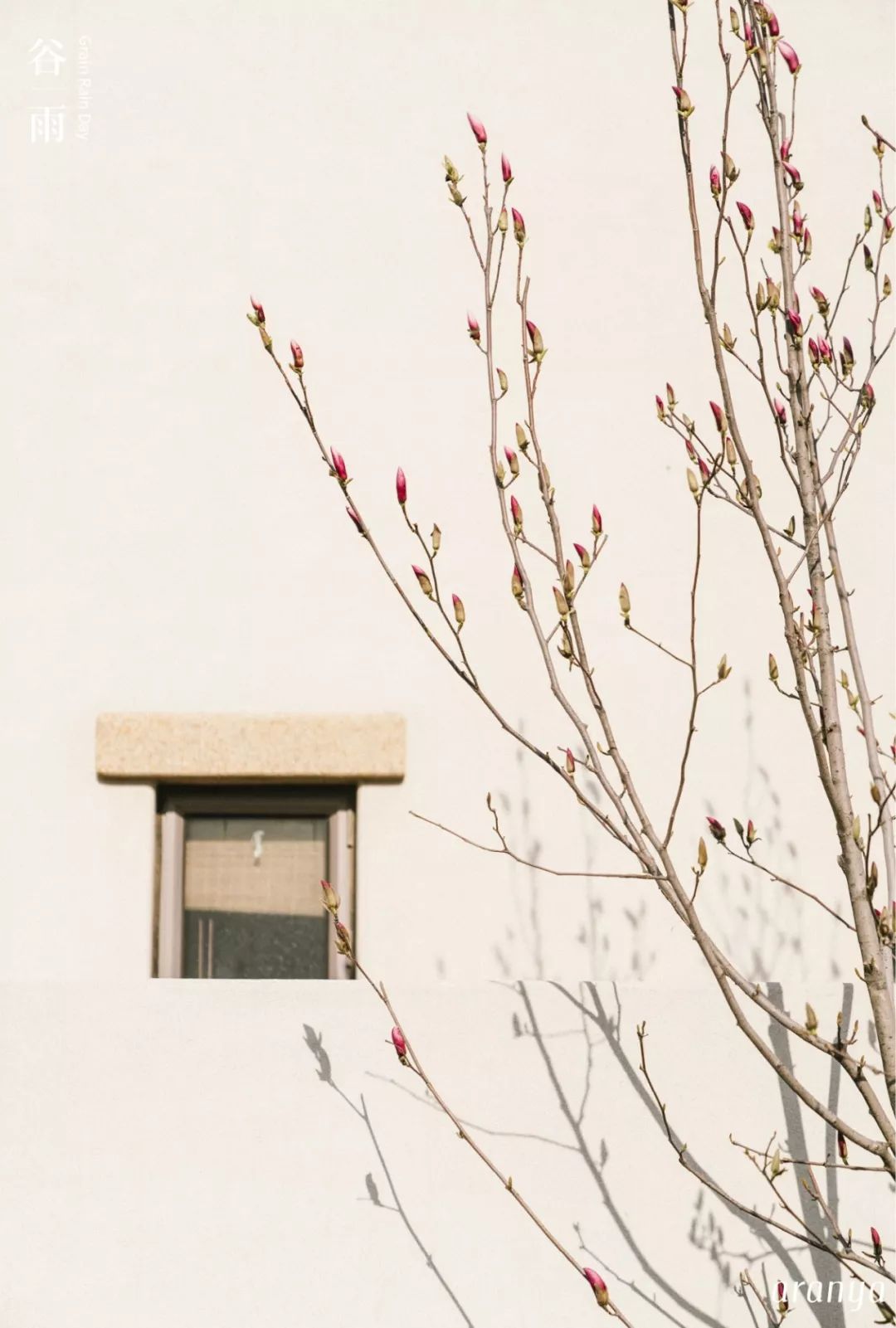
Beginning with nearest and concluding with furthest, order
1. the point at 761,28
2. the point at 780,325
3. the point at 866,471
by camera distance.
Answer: the point at 761,28, the point at 780,325, the point at 866,471

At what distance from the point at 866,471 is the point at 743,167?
3.59ft

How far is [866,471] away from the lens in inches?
223

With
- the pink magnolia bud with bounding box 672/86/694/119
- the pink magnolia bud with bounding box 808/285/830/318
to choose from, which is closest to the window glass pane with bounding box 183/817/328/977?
the pink magnolia bud with bounding box 808/285/830/318

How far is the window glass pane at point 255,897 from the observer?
548 centimetres

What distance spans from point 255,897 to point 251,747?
0.50 meters

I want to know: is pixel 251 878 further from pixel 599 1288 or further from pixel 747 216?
pixel 747 216

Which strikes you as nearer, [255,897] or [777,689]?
[777,689]

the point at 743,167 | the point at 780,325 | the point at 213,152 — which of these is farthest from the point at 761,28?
the point at 213,152

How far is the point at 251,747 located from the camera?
544 centimetres

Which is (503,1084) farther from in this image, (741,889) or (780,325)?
(780,325)

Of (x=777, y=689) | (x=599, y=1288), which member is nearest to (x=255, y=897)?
(x=777, y=689)

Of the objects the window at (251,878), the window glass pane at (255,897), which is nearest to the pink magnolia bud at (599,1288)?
the window at (251,878)

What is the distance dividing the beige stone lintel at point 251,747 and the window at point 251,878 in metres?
0.16

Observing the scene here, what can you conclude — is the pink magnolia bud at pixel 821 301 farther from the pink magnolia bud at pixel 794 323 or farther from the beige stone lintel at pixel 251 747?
the beige stone lintel at pixel 251 747
